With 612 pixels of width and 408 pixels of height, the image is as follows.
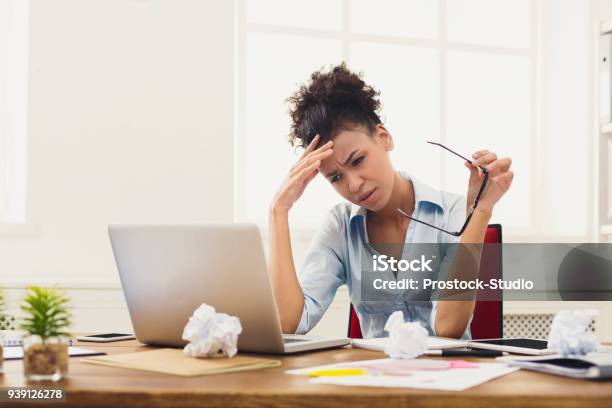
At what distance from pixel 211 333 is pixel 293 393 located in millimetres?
313

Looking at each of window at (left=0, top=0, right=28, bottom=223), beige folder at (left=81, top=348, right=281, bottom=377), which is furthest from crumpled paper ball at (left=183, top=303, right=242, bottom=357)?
window at (left=0, top=0, right=28, bottom=223)

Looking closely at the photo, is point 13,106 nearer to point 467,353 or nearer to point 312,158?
point 312,158

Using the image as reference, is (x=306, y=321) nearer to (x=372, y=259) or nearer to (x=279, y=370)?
(x=372, y=259)

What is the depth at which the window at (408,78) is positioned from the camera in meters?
3.03

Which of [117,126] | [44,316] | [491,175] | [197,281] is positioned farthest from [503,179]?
[117,126]

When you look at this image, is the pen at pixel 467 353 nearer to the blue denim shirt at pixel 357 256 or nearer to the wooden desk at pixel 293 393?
the wooden desk at pixel 293 393

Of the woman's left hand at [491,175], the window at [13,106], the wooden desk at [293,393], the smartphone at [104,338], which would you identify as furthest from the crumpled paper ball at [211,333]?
the window at [13,106]

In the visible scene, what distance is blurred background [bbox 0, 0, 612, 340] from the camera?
2609 mm

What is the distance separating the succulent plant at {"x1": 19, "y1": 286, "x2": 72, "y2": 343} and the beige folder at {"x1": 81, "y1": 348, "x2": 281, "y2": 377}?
15 cm

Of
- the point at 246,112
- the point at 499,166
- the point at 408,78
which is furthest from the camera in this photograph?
the point at 408,78

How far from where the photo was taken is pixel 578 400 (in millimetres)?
772

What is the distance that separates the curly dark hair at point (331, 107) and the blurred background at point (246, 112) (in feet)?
2.93

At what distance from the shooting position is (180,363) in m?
1.03

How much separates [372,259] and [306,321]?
251 millimetres
